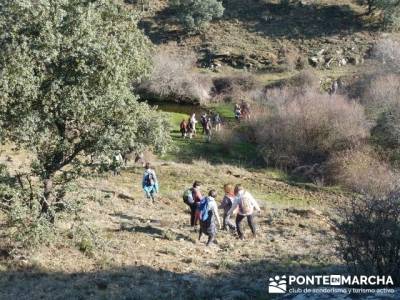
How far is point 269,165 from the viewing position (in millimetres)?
29094

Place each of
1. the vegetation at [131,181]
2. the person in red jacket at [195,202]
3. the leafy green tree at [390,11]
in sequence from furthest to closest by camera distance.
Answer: the leafy green tree at [390,11], the person in red jacket at [195,202], the vegetation at [131,181]

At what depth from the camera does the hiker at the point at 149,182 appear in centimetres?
1874

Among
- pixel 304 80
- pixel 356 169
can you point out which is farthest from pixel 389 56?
pixel 356 169

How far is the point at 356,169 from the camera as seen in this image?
25625 mm

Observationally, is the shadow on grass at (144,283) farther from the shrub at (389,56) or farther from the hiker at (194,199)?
the shrub at (389,56)

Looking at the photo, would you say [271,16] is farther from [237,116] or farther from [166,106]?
[237,116]

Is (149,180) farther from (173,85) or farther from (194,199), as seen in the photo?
(173,85)

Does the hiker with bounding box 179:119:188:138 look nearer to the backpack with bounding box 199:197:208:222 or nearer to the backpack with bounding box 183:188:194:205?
the backpack with bounding box 183:188:194:205

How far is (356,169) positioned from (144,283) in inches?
642

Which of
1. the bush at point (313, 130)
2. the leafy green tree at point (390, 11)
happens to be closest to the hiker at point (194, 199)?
the bush at point (313, 130)

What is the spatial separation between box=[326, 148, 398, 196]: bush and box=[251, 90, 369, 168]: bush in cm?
115

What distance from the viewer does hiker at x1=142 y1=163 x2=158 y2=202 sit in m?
18.7

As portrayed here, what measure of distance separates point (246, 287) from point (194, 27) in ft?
167

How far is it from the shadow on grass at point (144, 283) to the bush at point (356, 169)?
40.2ft
